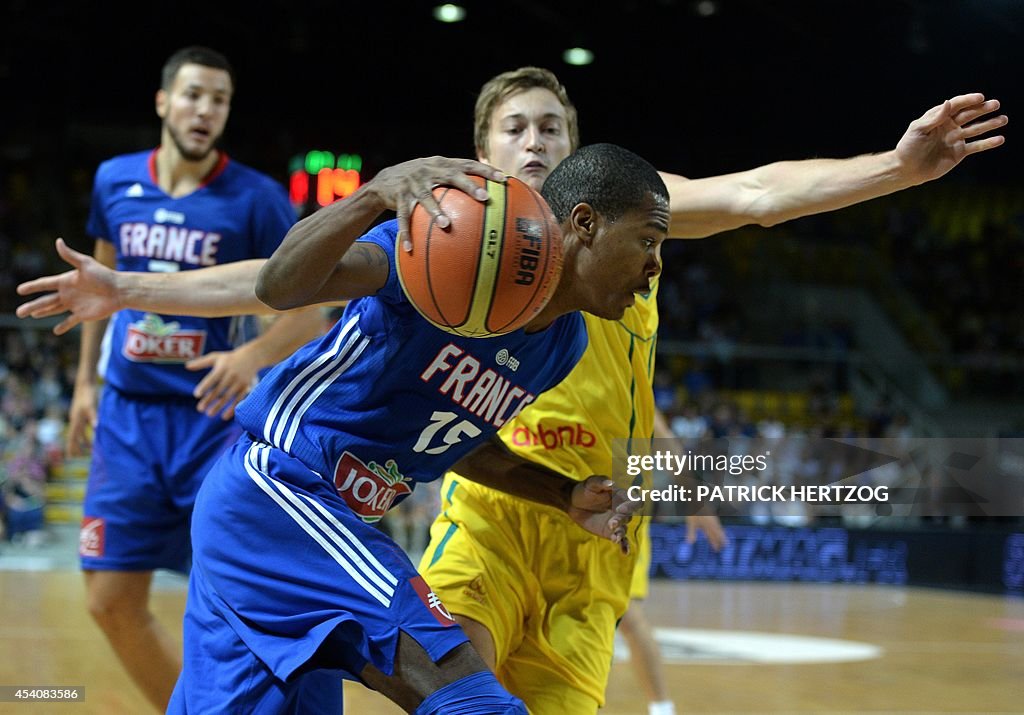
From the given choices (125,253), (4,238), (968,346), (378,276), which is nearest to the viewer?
(378,276)

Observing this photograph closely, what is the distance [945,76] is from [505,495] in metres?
16.6

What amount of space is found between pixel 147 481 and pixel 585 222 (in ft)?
7.69

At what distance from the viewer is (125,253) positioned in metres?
4.36

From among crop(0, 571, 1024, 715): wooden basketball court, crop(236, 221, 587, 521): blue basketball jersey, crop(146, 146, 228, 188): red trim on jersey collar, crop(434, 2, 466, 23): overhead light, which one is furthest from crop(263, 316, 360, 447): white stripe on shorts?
crop(434, 2, 466, 23): overhead light

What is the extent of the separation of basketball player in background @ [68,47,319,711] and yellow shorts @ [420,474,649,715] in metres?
1.05

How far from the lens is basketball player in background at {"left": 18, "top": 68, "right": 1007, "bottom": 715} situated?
2.93 metres

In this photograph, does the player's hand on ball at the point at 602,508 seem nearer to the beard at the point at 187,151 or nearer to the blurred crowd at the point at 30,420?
the beard at the point at 187,151

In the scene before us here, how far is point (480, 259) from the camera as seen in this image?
214 centimetres

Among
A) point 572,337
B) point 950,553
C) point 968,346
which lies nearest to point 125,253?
point 572,337

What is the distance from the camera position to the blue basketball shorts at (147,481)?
4137mm

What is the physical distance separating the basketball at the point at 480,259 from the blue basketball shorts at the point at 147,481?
87.7 inches

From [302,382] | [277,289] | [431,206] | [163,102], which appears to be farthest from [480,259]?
[163,102]

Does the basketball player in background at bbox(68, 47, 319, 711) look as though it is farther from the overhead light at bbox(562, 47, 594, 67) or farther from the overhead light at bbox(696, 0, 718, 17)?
the overhead light at bbox(562, 47, 594, 67)

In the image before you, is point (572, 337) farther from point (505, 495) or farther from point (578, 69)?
point (578, 69)
